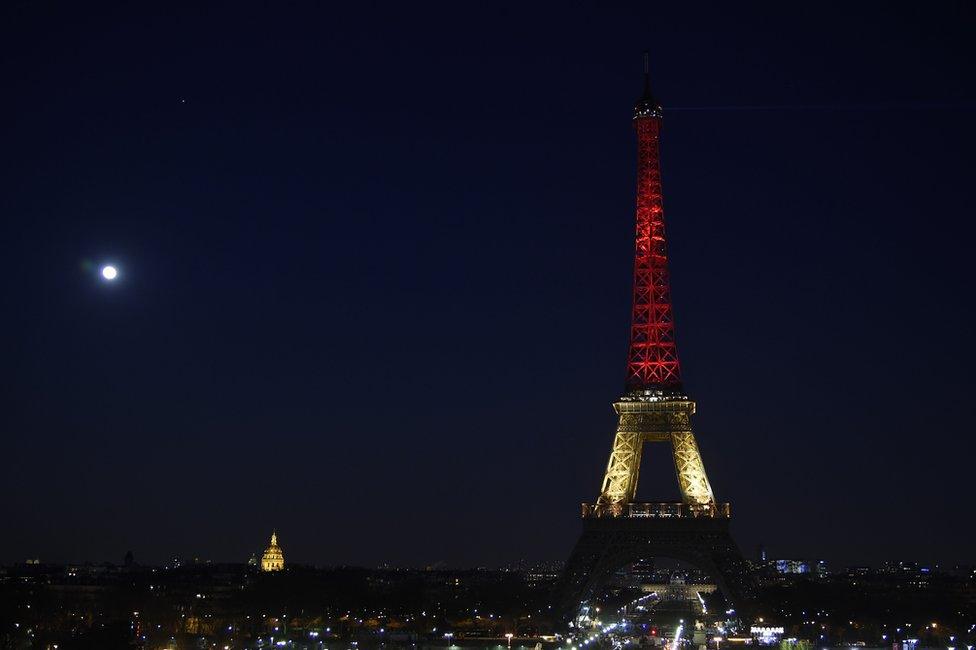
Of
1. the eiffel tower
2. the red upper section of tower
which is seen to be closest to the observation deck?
the eiffel tower

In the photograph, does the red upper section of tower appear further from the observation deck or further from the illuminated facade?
the observation deck

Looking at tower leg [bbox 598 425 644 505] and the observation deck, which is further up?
tower leg [bbox 598 425 644 505]

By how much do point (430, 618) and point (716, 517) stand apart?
32292 mm

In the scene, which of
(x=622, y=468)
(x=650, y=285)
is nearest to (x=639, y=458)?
(x=622, y=468)

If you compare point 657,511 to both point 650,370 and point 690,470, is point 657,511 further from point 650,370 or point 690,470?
point 650,370

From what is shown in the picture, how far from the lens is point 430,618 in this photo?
4788 inches

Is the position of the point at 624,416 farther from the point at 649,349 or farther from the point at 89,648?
the point at 89,648

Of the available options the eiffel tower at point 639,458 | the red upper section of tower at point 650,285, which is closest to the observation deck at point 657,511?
the eiffel tower at point 639,458

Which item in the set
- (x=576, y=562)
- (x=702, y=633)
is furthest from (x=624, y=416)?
(x=702, y=633)

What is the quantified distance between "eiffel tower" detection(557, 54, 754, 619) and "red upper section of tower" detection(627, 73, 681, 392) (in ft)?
0.27

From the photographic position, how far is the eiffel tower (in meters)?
104

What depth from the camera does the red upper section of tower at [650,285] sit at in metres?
105

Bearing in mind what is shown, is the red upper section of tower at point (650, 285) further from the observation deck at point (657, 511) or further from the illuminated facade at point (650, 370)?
the observation deck at point (657, 511)

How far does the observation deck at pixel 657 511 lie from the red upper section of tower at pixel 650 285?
964 cm
